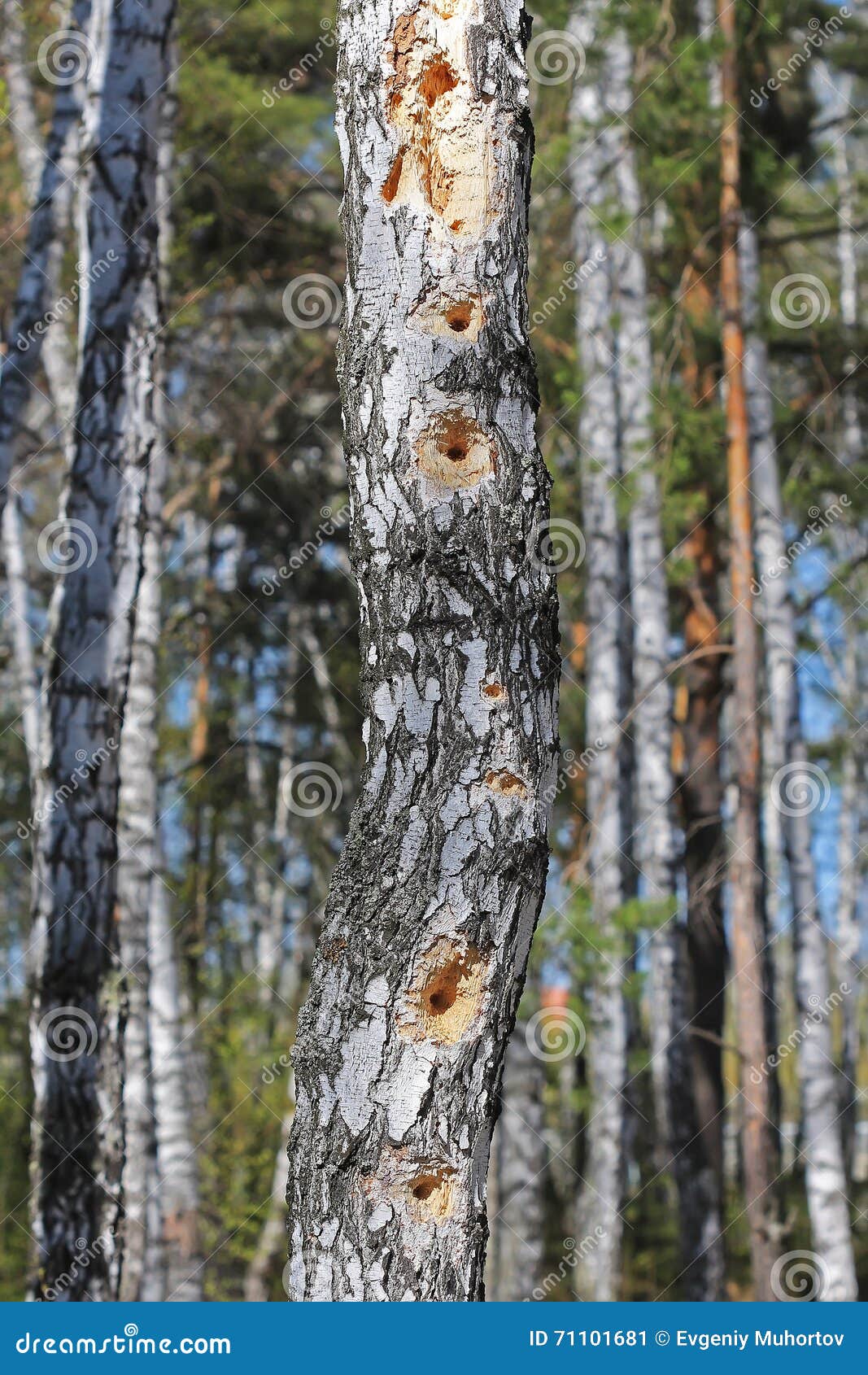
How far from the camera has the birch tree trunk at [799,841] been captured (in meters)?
6.94

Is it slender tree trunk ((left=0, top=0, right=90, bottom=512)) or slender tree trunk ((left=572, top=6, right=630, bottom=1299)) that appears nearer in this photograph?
slender tree trunk ((left=0, top=0, right=90, bottom=512))

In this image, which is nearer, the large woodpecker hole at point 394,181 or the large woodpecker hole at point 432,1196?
the large woodpecker hole at point 432,1196

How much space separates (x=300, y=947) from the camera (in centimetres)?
1353

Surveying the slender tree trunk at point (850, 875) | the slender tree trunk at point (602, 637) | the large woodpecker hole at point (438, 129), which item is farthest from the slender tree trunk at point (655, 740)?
the slender tree trunk at point (850, 875)

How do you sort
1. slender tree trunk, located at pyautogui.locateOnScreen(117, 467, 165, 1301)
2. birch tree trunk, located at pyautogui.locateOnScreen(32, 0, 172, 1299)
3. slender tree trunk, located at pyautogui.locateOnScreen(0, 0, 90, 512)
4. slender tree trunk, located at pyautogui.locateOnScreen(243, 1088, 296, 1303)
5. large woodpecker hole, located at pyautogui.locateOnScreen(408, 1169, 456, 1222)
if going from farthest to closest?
slender tree trunk, located at pyautogui.locateOnScreen(243, 1088, 296, 1303)
slender tree trunk, located at pyautogui.locateOnScreen(117, 467, 165, 1301)
slender tree trunk, located at pyautogui.locateOnScreen(0, 0, 90, 512)
birch tree trunk, located at pyautogui.locateOnScreen(32, 0, 172, 1299)
large woodpecker hole, located at pyautogui.locateOnScreen(408, 1169, 456, 1222)

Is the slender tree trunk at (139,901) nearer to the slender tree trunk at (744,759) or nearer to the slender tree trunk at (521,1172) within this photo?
the slender tree trunk at (521,1172)

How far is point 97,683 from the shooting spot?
155 inches

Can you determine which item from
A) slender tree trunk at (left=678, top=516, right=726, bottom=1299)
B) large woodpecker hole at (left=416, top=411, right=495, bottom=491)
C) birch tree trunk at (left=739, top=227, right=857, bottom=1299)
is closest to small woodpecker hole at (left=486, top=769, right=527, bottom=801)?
large woodpecker hole at (left=416, top=411, right=495, bottom=491)

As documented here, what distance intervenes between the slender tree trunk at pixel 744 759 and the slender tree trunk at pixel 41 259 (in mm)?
4168

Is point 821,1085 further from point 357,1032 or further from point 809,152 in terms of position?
point 809,152

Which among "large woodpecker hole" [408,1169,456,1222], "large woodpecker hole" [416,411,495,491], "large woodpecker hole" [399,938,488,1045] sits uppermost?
"large woodpecker hole" [416,411,495,491]

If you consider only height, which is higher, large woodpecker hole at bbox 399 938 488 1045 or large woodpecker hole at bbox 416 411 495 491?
large woodpecker hole at bbox 416 411 495 491

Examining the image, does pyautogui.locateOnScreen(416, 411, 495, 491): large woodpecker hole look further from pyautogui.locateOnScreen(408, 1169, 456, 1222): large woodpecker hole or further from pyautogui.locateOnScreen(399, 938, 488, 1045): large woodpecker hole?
pyautogui.locateOnScreen(408, 1169, 456, 1222): large woodpecker hole

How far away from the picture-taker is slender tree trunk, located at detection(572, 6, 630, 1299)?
7816 millimetres
